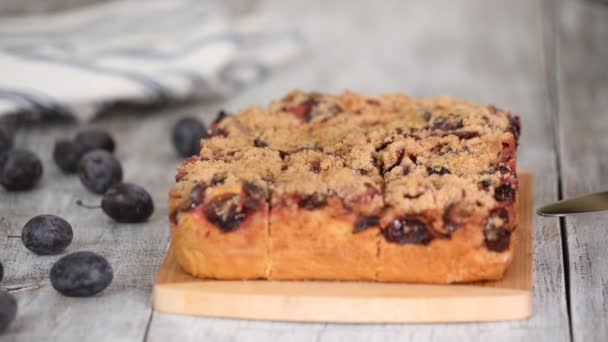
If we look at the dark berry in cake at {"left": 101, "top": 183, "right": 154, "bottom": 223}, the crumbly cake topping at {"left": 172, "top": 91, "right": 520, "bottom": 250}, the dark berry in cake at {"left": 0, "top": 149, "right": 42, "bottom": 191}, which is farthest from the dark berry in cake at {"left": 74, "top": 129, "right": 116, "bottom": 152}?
the crumbly cake topping at {"left": 172, "top": 91, "right": 520, "bottom": 250}

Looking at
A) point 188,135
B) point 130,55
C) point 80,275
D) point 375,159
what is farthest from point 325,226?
point 130,55

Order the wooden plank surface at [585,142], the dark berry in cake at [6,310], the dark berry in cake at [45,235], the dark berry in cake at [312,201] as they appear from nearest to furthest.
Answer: the dark berry in cake at [6,310], the dark berry in cake at [312,201], the wooden plank surface at [585,142], the dark berry in cake at [45,235]

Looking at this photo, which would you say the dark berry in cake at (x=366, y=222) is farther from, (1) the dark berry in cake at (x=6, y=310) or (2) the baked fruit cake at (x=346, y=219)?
(1) the dark berry in cake at (x=6, y=310)

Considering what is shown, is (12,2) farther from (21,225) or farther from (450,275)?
(450,275)

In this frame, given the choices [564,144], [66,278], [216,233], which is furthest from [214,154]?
[564,144]

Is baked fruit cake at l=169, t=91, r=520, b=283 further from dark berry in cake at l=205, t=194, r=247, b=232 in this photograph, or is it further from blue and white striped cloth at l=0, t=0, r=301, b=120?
blue and white striped cloth at l=0, t=0, r=301, b=120

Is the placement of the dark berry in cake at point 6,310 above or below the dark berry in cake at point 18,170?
below

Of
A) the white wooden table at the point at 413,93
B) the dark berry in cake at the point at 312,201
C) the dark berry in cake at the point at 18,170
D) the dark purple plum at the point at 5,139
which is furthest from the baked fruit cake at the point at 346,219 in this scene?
the dark purple plum at the point at 5,139
